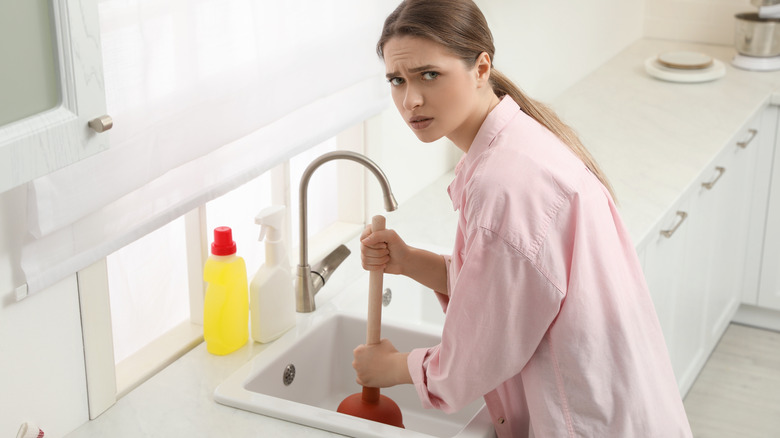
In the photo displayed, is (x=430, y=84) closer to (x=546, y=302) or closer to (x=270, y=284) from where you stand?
(x=546, y=302)

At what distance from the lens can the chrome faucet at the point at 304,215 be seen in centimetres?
173

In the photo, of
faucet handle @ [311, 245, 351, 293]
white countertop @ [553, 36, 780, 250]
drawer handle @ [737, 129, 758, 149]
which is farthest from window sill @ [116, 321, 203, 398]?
drawer handle @ [737, 129, 758, 149]

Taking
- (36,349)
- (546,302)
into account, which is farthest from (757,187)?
(36,349)

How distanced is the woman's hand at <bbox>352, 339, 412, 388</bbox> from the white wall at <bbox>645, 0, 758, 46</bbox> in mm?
2934

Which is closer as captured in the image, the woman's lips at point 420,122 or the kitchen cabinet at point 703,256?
the woman's lips at point 420,122

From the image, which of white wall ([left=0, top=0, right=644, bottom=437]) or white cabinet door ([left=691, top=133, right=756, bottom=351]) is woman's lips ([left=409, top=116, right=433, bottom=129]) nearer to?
white wall ([left=0, top=0, right=644, bottom=437])

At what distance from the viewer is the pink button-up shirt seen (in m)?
1.28

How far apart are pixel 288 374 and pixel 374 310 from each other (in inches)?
11.4

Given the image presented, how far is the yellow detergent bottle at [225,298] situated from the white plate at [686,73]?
7.44ft

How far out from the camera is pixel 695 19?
404cm

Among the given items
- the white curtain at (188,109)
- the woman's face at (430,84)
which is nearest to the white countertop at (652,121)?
the white curtain at (188,109)

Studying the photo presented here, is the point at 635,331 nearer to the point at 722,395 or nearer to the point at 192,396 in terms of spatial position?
the point at 192,396

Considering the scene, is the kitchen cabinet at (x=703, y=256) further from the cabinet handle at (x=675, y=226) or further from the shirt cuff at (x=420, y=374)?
the shirt cuff at (x=420, y=374)

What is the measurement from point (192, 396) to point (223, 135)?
451 mm
